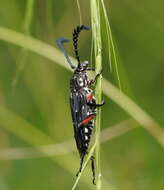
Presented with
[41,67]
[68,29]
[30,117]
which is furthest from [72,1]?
[30,117]

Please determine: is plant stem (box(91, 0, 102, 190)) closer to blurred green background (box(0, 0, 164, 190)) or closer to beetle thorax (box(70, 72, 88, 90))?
beetle thorax (box(70, 72, 88, 90))

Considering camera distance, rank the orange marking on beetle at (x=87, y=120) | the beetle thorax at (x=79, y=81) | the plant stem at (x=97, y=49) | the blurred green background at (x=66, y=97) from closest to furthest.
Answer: the plant stem at (x=97, y=49)
the orange marking on beetle at (x=87, y=120)
the beetle thorax at (x=79, y=81)
the blurred green background at (x=66, y=97)

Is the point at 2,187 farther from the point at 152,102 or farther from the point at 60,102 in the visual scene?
the point at 152,102

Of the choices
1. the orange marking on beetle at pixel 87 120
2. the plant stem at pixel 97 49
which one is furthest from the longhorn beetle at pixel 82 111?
the plant stem at pixel 97 49

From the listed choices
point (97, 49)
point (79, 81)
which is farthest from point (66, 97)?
point (97, 49)

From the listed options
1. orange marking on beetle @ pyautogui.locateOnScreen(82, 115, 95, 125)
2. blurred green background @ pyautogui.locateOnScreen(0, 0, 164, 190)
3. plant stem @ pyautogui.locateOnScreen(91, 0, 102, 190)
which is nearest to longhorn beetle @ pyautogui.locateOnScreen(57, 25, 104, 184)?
orange marking on beetle @ pyautogui.locateOnScreen(82, 115, 95, 125)

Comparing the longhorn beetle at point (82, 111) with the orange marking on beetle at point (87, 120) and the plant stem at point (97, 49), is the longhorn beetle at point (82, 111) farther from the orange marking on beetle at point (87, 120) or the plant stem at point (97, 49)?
the plant stem at point (97, 49)

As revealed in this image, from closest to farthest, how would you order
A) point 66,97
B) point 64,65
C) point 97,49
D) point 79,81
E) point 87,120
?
point 97,49 → point 87,120 → point 79,81 → point 64,65 → point 66,97

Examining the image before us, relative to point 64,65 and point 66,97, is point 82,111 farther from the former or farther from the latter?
point 66,97
